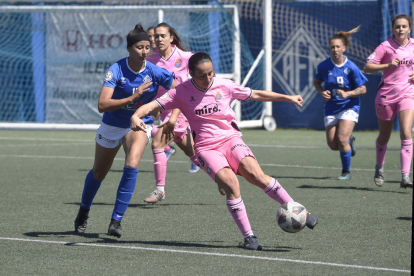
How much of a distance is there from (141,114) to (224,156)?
2.49 feet

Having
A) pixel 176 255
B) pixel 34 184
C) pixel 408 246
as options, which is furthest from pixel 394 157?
pixel 176 255

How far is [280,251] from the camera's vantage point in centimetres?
516

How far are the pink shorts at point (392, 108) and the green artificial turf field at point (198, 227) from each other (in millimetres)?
930

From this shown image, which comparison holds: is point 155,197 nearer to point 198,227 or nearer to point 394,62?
Answer: point 198,227

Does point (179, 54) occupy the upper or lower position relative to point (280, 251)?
upper

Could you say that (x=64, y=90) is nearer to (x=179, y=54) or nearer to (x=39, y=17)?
(x=39, y=17)

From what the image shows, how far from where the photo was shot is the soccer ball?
5.18 m

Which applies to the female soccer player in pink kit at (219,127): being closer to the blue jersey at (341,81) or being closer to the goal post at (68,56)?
the blue jersey at (341,81)

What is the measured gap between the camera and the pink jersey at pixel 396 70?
8414mm

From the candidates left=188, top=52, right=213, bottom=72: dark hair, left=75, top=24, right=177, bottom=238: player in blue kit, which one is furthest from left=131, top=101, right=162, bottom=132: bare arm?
left=188, top=52, right=213, bottom=72: dark hair

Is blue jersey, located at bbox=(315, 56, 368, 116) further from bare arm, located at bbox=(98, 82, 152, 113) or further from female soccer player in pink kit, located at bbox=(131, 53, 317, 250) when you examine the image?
bare arm, located at bbox=(98, 82, 152, 113)

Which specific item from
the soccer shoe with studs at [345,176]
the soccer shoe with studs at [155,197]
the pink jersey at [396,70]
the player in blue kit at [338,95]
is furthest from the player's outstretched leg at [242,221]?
the soccer shoe with studs at [345,176]

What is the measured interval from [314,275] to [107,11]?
16.7 metres

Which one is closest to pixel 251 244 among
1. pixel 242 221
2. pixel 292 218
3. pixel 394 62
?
pixel 242 221
